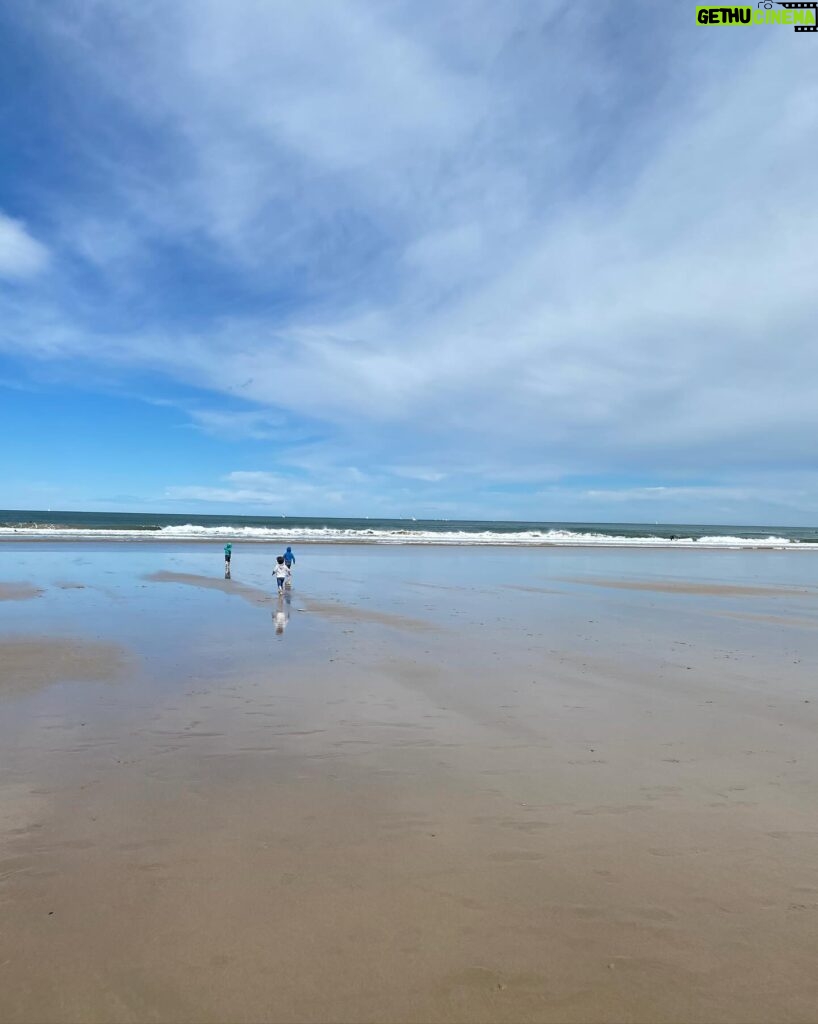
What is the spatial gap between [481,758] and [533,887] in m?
2.40

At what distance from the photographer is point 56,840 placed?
4.75 metres

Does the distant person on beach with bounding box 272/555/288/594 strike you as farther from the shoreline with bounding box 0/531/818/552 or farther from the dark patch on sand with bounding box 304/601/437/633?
the shoreline with bounding box 0/531/818/552

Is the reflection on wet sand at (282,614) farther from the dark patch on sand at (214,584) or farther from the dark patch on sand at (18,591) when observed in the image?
the dark patch on sand at (18,591)

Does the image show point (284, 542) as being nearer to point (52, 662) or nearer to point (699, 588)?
point (699, 588)

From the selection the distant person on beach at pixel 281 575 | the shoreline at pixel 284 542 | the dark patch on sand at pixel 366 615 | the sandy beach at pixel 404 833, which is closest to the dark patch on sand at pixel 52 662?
the sandy beach at pixel 404 833

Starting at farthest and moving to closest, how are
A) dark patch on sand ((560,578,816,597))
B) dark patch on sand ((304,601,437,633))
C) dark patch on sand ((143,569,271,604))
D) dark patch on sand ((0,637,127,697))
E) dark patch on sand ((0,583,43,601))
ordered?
1. dark patch on sand ((560,578,816,597))
2. dark patch on sand ((143,569,271,604))
3. dark patch on sand ((0,583,43,601))
4. dark patch on sand ((304,601,437,633))
5. dark patch on sand ((0,637,127,697))

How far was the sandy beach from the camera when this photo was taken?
337 cm

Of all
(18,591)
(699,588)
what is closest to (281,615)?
(18,591)

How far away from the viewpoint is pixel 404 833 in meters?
5.01

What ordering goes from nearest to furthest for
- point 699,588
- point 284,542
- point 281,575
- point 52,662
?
point 52,662 → point 281,575 → point 699,588 → point 284,542

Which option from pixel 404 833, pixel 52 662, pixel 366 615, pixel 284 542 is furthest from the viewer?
pixel 284 542

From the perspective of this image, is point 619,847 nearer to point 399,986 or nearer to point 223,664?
point 399,986

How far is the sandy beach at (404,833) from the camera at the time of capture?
11.0ft

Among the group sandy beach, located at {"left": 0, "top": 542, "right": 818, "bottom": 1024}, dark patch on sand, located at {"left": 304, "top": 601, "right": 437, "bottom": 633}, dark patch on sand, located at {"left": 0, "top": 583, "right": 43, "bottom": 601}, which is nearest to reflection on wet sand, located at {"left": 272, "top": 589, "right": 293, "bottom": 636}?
dark patch on sand, located at {"left": 304, "top": 601, "right": 437, "bottom": 633}
